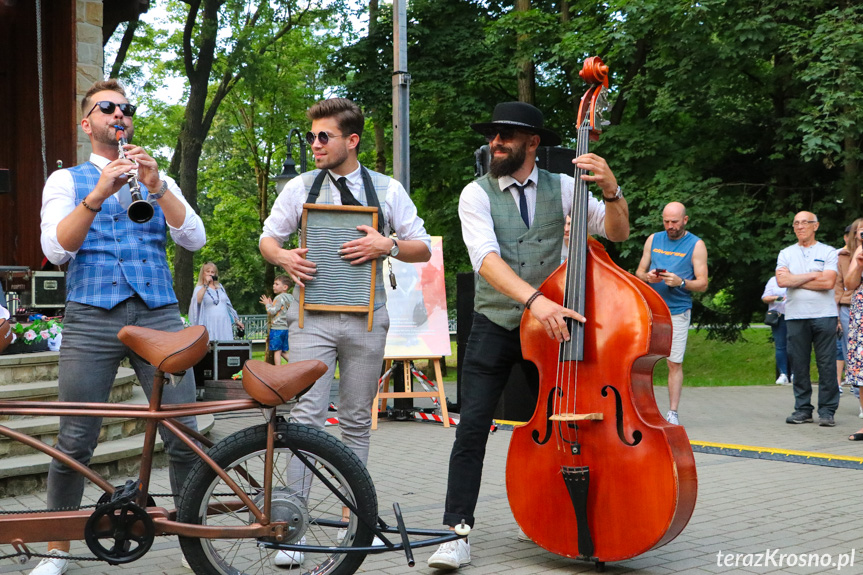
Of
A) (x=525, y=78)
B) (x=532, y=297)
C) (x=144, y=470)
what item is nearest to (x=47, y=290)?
(x=144, y=470)

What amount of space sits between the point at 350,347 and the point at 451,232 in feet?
49.8

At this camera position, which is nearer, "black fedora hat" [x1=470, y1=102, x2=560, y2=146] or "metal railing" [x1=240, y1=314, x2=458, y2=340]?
"black fedora hat" [x1=470, y1=102, x2=560, y2=146]

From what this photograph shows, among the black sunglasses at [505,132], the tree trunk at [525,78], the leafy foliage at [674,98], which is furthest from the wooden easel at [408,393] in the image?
the tree trunk at [525,78]

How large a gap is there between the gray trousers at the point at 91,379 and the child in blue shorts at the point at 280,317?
36.6ft

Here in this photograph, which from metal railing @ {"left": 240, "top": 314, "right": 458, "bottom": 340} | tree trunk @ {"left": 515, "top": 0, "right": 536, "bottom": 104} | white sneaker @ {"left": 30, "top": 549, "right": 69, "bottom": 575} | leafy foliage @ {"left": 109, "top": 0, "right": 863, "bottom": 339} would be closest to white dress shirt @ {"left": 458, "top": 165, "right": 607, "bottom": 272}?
white sneaker @ {"left": 30, "top": 549, "right": 69, "bottom": 575}

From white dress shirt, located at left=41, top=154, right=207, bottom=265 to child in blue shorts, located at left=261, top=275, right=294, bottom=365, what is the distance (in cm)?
1102

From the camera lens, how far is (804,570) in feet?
13.5

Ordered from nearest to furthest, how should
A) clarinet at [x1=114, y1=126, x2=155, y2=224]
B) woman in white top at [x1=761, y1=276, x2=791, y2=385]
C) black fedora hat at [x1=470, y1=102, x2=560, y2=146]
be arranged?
clarinet at [x1=114, y1=126, x2=155, y2=224], black fedora hat at [x1=470, y1=102, x2=560, y2=146], woman in white top at [x1=761, y1=276, x2=791, y2=385]

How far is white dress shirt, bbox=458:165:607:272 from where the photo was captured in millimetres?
4402

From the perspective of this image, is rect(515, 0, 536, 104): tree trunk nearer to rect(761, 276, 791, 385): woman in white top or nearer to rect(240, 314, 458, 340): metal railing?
rect(761, 276, 791, 385): woman in white top

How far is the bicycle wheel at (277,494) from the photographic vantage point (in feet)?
12.0

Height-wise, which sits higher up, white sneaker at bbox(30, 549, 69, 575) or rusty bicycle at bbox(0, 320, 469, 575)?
rusty bicycle at bbox(0, 320, 469, 575)

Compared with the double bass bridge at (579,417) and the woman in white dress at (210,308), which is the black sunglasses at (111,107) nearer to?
the double bass bridge at (579,417)

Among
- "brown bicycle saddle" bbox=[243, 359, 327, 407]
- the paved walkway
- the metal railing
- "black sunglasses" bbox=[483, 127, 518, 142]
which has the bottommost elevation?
the metal railing
